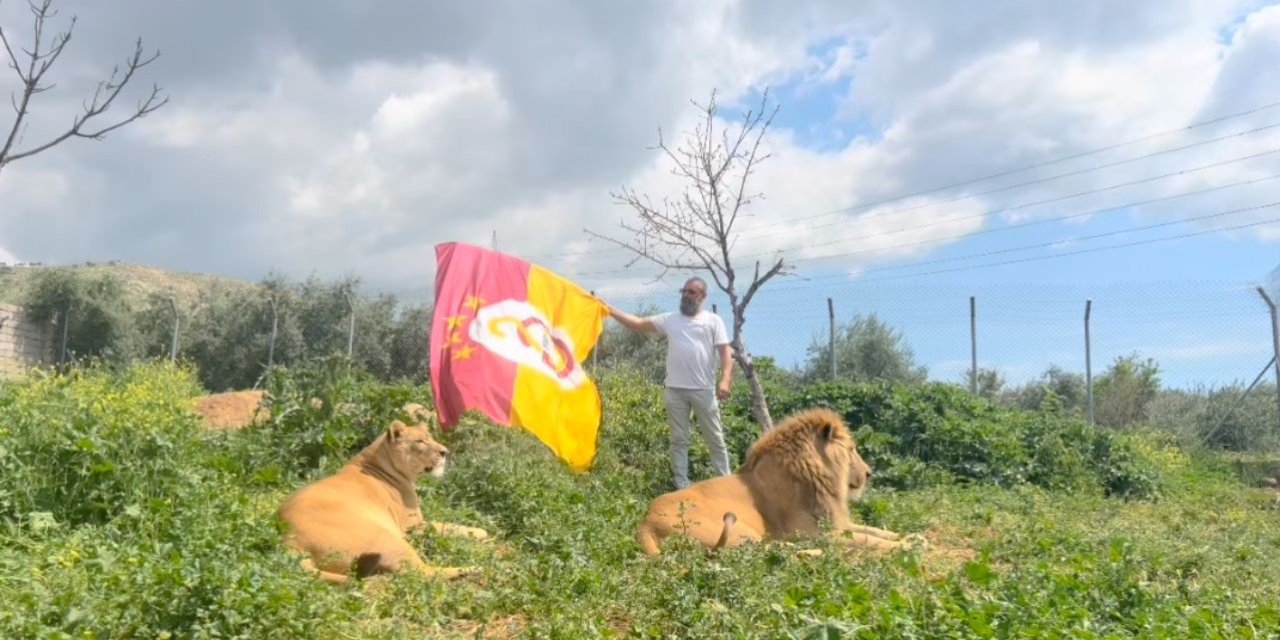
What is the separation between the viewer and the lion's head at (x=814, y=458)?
303 inches

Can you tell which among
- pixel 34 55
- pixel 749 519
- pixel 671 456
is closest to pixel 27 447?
pixel 34 55

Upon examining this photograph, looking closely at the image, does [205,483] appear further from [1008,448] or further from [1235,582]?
[1008,448]

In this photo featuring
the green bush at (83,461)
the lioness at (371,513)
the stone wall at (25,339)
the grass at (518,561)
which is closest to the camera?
the grass at (518,561)

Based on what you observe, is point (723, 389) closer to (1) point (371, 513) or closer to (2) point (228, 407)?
(1) point (371, 513)

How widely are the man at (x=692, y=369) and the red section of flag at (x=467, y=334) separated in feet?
5.78

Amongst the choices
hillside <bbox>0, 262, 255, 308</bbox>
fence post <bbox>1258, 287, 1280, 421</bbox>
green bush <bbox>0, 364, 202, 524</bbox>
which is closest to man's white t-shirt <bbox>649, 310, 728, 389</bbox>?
green bush <bbox>0, 364, 202, 524</bbox>

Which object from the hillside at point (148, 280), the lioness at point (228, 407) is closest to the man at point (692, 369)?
the lioness at point (228, 407)

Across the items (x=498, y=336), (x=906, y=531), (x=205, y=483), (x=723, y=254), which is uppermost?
(x=723, y=254)

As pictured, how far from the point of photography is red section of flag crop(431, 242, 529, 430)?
34.1ft

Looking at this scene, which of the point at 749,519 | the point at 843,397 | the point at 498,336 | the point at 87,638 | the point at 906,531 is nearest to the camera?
the point at 87,638

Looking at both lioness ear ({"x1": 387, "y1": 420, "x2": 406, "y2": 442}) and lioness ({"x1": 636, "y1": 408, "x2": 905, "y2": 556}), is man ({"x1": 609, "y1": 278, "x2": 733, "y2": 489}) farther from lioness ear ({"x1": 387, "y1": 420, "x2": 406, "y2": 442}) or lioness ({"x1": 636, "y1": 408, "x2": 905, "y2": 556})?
lioness ear ({"x1": 387, "y1": 420, "x2": 406, "y2": 442})

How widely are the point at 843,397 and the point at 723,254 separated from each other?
8.90 feet

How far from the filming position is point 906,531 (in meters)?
8.45

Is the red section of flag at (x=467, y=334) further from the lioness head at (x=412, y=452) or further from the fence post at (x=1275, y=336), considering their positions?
the fence post at (x=1275, y=336)
